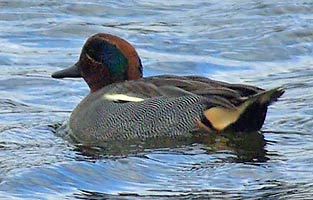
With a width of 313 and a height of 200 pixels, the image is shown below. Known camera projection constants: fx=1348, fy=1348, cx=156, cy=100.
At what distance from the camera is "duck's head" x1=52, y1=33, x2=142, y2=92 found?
10.8 m

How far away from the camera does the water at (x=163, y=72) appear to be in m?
8.62

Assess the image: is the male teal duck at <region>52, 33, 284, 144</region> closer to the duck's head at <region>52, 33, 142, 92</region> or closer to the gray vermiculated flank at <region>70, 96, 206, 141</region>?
the gray vermiculated flank at <region>70, 96, 206, 141</region>

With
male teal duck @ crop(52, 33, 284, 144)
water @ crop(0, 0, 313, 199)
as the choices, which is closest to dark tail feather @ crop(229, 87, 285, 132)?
male teal duck @ crop(52, 33, 284, 144)

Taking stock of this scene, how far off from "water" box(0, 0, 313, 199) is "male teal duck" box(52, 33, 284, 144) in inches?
5.4

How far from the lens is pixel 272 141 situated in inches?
403

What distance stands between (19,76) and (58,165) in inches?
151

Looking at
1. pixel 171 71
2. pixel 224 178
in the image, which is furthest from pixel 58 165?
pixel 171 71

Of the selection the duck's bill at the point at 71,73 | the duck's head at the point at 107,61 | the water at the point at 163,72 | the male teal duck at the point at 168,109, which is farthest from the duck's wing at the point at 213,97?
the duck's bill at the point at 71,73

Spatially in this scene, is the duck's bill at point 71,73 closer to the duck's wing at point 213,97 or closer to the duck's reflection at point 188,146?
the duck's wing at point 213,97

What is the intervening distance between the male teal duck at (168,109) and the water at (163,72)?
0.14 meters

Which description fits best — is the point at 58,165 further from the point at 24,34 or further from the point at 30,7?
the point at 30,7

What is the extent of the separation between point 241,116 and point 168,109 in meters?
0.56

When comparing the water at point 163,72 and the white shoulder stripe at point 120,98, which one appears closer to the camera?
the water at point 163,72

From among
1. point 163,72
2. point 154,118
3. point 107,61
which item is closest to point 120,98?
point 154,118
